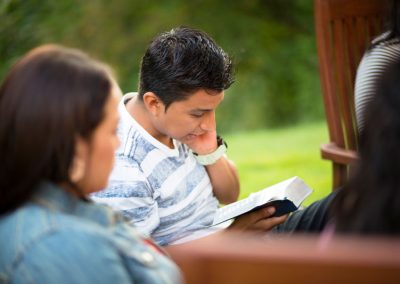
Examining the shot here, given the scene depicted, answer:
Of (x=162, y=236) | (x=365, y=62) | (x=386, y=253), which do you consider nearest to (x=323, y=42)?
(x=365, y=62)

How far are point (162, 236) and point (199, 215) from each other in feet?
0.52

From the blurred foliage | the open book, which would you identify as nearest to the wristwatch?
the open book

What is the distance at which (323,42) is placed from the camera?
323 cm

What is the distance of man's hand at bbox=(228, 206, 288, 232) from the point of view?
106 inches

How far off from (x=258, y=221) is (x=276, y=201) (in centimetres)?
14

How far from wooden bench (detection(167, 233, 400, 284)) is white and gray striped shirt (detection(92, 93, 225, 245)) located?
1424mm

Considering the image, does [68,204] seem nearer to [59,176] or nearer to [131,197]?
[59,176]

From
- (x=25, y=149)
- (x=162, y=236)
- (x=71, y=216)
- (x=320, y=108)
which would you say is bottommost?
(x=320, y=108)

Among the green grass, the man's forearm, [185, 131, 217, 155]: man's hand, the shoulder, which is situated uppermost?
the shoulder

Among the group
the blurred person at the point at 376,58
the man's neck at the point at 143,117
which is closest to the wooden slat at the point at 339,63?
the blurred person at the point at 376,58

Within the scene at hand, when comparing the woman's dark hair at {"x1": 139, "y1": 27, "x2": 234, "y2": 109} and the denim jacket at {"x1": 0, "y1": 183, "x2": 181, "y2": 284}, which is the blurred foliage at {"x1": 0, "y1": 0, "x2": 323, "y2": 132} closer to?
the woman's dark hair at {"x1": 139, "y1": 27, "x2": 234, "y2": 109}

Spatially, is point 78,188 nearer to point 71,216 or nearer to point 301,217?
point 71,216

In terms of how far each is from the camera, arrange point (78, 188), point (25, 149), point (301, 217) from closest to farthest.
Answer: point (25, 149)
point (78, 188)
point (301, 217)

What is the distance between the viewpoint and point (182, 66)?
2713 mm
